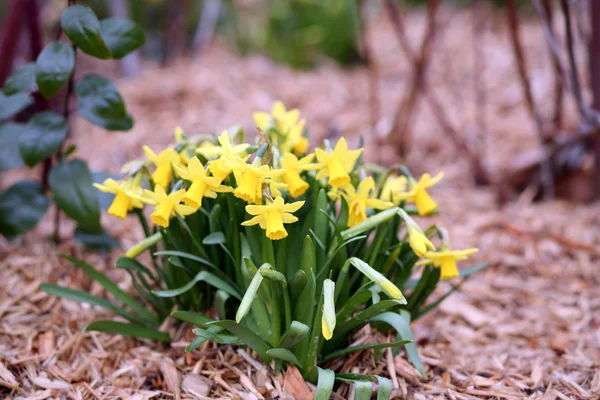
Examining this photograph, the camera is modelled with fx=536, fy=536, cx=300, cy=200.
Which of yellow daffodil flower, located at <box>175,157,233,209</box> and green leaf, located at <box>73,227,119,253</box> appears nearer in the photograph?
yellow daffodil flower, located at <box>175,157,233,209</box>

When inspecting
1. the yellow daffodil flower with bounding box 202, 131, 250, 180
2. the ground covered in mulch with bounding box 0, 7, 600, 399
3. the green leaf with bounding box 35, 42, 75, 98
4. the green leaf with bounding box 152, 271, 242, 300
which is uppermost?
the green leaf with bounding box 35, 42, 75, 98

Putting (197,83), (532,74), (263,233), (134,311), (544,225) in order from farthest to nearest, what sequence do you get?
(532,74) → (197,83) → (544,225) → (134,311) → (263,233)

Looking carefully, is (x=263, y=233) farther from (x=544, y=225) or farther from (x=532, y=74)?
(x=532, y=74)

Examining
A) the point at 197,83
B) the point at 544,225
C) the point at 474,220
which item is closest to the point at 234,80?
the point at 197,83

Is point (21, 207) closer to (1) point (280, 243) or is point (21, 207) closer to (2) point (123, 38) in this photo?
(2) point (123, 38)

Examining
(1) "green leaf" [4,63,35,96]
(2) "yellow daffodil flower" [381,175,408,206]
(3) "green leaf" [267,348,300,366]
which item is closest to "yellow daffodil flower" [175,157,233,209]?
(3) "green leaf" [267,348,300,366]

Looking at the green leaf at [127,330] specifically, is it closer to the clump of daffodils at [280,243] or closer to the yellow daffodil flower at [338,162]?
the clump of daffodils at [280,243]

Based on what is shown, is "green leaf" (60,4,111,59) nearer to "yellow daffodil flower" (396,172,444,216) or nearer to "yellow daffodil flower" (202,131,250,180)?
"yellow daffodil flower" (202,131,250,180)
